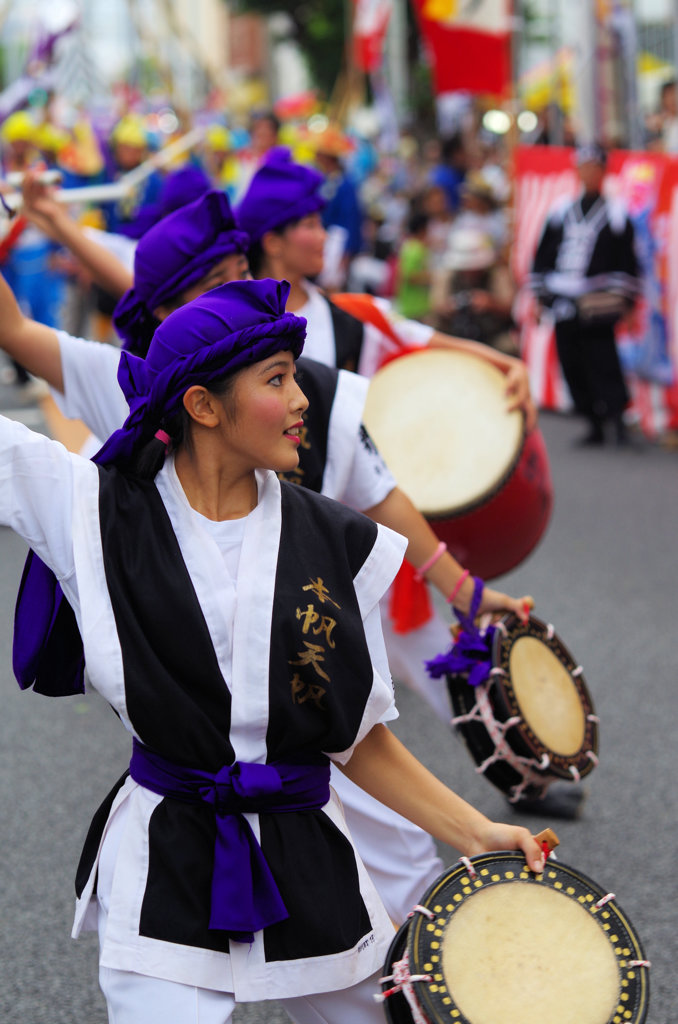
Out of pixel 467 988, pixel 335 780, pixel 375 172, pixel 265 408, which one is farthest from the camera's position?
pixel 375 172

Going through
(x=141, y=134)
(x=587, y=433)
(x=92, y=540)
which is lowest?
(x=587, y=433)

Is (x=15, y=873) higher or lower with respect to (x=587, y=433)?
higher

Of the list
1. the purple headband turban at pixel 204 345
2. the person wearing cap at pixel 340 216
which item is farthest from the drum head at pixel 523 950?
the person wearing cap at pixel 340 216

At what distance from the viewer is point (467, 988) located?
6.02 feet

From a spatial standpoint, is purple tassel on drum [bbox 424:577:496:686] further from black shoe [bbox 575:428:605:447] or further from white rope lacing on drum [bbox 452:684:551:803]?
black shoe [bbox 575:428:605:447]

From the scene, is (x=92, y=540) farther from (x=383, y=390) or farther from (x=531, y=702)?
(x=383, y=390)

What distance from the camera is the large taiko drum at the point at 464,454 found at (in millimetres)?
3674

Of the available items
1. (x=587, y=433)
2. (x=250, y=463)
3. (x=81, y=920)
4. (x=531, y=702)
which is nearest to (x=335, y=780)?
(x=531, y=702)

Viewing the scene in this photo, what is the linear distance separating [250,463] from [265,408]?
8 cm

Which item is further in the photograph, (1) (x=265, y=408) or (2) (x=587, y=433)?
(2) (x=587, y=433)

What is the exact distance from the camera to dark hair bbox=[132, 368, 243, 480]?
1.98 meters

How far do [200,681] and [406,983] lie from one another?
0.47 m

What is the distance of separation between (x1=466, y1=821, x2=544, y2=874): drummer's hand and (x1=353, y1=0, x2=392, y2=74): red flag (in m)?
18.9

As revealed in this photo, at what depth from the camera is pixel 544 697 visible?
9.94ft
